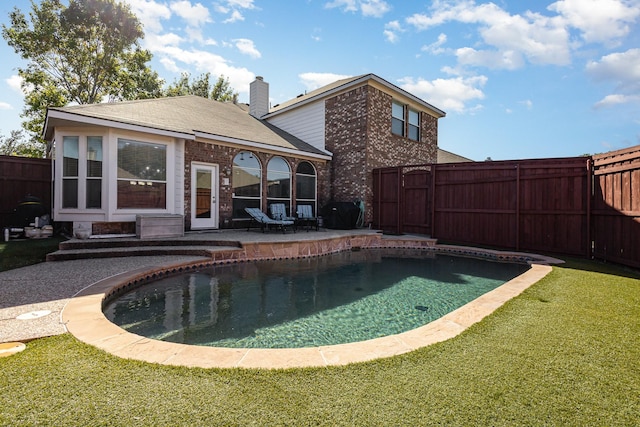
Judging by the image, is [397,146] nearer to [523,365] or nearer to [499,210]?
[499,210]

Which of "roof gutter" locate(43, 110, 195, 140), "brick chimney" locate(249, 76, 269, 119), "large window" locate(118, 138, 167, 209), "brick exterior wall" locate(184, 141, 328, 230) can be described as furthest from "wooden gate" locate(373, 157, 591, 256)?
"brick chimney" locate(249, 76, 269, 119)

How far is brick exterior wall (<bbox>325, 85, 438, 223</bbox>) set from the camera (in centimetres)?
A: 1153

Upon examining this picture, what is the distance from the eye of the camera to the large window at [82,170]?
747 centimetres

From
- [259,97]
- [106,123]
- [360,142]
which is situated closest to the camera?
[106,123]

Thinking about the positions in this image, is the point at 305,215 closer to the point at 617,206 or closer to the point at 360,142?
the point at 360,142

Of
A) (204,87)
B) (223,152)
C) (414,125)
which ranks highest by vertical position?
(204,87)

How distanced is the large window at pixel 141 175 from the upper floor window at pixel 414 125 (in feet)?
34.0

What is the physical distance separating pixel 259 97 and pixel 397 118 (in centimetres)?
713

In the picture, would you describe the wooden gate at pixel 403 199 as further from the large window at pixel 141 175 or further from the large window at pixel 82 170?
the large window at pixel 82 170

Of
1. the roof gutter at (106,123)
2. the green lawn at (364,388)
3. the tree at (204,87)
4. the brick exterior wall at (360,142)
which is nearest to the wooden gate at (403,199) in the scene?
the brick exterior wall at (360,142)

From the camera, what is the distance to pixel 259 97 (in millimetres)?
15188

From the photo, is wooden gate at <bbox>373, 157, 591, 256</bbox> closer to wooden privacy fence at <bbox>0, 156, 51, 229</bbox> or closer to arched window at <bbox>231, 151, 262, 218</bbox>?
arched window at <bbox>231, 151, 262, 218</bbox>

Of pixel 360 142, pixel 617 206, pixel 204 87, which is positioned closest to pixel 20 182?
pixel 360 142

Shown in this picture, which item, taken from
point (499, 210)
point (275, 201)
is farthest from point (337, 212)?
point (499, 210)
